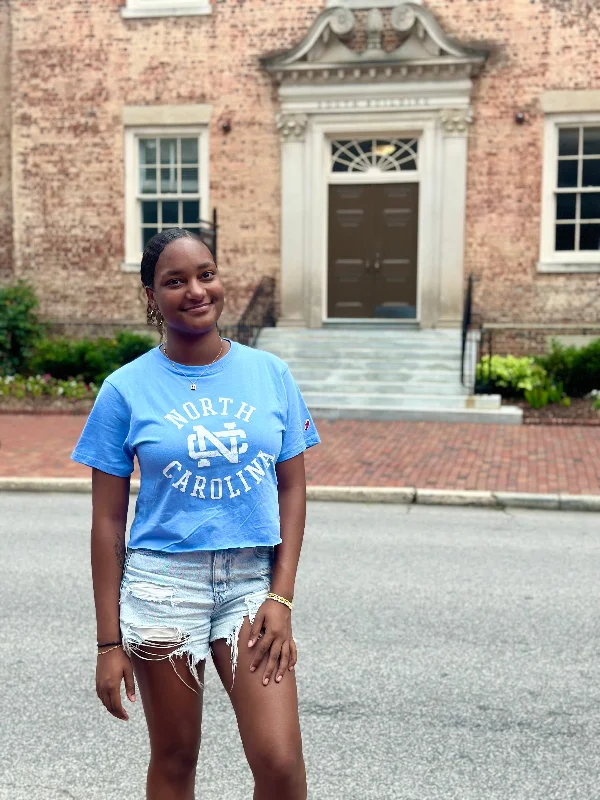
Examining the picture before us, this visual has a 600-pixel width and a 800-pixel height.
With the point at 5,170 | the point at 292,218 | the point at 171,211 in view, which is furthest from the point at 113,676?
the point at 5,170

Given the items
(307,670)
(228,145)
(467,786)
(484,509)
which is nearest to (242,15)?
(228,145)

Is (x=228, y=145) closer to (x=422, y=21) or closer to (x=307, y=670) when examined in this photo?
(x=422, y=21)

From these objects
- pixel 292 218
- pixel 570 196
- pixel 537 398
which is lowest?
pixel 537 398

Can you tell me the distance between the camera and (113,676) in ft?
7.91

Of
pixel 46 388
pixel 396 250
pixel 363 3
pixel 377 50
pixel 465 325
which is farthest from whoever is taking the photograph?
pixel 396 250

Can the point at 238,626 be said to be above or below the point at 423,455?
above

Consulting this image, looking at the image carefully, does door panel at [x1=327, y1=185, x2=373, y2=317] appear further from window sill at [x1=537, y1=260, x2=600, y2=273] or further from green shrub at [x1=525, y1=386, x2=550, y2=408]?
green shrub at [x1=525, y1=386, x2=550, y2=408]

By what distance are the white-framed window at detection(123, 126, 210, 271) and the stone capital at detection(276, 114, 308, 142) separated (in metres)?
1.50

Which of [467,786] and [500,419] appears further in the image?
[500,419]

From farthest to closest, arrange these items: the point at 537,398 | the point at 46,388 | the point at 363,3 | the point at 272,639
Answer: the point at 363,3 → the point at 46,388 → the point at 537,398 → the point at 272,639

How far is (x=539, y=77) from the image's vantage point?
51.0ft

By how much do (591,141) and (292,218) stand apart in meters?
5.24

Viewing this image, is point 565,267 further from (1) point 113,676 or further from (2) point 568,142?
(1) point 113,676

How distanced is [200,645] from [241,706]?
0.64 feet
